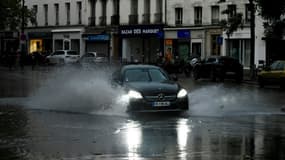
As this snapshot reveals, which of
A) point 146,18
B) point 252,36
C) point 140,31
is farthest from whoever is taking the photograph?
point 140,31

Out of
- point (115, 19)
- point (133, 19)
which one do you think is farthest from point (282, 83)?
point (115, 19)

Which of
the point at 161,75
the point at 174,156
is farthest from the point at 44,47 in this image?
the point at 174,156

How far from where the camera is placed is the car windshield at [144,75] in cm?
2023

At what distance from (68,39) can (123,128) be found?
63.4 m

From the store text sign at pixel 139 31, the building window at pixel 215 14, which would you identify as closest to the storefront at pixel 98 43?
the store text sign at pixel 139 31

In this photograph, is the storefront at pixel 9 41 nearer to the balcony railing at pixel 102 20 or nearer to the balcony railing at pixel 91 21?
the balcony railing at pixel 91 21

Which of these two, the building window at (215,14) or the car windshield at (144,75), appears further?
the building window at (215,14)

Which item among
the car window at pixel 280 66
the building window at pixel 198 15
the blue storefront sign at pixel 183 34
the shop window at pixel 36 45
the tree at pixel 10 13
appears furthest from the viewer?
the shop window at pixel 36 45

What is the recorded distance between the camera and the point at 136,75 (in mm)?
20469

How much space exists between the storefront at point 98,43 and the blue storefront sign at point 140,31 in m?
2.58

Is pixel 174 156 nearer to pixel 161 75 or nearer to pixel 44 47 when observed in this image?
pixel 161 75

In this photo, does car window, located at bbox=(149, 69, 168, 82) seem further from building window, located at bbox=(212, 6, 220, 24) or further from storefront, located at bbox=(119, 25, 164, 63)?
storefront, located at bbox=(119, 25, 164, 63)

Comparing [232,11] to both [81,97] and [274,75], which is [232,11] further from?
[81,97]

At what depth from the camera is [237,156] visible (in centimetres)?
1159
